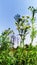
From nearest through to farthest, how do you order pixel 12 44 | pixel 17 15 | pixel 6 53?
1. pixel 6 53
2. pixel 12 44
3. pixel 17 15

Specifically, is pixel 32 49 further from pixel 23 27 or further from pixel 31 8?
pixel 31 8

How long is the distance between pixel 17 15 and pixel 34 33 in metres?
3.88

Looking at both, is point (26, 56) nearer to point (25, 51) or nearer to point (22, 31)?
point (25, 51)

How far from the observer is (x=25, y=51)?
29.5 metres

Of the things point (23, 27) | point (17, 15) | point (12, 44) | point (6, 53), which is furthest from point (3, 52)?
point (17, 15)

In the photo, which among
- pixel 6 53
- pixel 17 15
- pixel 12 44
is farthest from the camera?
pixel 17 15

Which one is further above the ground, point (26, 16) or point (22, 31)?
point (26, 16)

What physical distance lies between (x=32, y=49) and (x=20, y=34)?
310cm

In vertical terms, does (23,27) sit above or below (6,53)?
above

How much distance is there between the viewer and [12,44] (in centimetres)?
3078

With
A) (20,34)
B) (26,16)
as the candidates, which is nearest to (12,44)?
(20,34)

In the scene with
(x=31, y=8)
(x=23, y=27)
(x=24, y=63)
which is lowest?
(x=24, y=63)

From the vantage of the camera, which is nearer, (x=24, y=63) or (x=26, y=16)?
(x=24, y=63)

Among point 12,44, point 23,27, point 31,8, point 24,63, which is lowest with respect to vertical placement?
point 24,63
